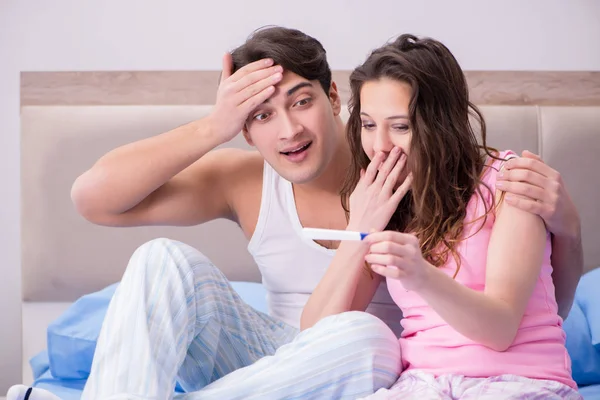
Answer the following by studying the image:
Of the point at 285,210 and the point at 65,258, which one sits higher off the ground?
the point at 285,210

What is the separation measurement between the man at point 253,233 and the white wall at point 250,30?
26.9 inches

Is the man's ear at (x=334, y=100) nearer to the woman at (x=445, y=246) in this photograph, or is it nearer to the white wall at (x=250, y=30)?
the woman at (x=445, y=246)

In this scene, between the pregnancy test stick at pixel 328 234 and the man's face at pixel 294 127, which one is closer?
the pregnancy test stick at pixel 328 234

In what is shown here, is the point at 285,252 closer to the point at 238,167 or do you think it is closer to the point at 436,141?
the point at 238,167

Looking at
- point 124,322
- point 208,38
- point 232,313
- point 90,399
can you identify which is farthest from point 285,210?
point 208,38

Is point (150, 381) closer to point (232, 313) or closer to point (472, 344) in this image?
point (232, 313)

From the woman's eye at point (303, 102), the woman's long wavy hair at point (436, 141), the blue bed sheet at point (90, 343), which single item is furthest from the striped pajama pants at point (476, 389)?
the woman's eye at point (303, 102)

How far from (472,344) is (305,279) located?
52 centimetres

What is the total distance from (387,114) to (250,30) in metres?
1.11

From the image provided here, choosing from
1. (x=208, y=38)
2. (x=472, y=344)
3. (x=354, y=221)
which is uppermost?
(x=208, y=38)

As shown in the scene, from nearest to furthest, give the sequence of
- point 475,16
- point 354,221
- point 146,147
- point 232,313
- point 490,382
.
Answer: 1. point 490,382
2. point 354,221
3. point 232,313
4. point 146,147
5. point 475,16

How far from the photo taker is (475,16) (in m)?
2.34

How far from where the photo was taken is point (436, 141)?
4.58ft

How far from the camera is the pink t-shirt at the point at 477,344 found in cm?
128
